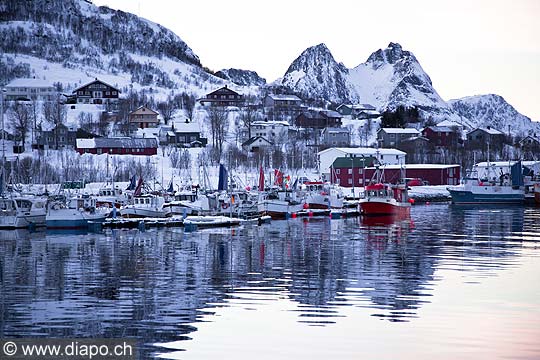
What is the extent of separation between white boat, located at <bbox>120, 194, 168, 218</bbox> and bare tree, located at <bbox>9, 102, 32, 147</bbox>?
53.0m

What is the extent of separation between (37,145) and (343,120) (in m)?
63.4

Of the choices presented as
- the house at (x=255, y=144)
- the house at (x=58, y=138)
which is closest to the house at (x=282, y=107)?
the house at (x=255, y=144)

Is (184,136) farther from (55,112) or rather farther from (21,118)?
(21,118)

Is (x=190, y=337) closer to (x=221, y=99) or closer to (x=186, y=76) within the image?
(x=221, y=99)

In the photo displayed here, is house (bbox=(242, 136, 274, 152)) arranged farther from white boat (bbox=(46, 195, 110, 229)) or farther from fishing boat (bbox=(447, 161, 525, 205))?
white boat (bbox=(46, 195, 110, 229))

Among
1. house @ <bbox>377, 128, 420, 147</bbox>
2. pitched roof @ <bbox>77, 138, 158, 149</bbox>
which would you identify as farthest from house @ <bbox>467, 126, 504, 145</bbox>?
pitched roof @ <bbox>77, 138, 158, 149</bbox>

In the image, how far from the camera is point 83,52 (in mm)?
174000

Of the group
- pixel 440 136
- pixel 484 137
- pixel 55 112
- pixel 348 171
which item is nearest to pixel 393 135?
pixel 440 136

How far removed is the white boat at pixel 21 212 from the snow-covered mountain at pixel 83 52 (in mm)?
97137

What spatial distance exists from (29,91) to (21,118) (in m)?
19.4

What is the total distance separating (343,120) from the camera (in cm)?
16075

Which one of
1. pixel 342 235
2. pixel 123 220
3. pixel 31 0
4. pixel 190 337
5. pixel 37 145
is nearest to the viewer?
pixel 190 337

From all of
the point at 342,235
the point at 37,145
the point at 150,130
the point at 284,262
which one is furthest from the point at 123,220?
the point at 150,130

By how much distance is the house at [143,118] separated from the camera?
127 meters
